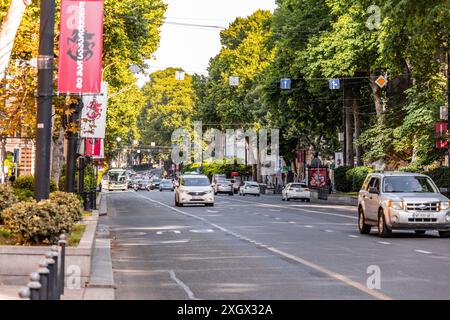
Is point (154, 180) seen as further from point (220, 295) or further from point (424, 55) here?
point (220, 295)

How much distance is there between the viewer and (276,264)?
663 inches

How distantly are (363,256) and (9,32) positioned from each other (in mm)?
8814

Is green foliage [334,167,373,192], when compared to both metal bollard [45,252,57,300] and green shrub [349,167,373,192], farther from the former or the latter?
metal bollard [45,252,57,300]

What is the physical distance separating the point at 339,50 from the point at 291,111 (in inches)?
521

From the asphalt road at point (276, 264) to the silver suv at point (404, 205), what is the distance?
490 millimetres

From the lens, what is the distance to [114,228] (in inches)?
1171

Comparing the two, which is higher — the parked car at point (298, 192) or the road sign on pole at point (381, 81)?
the road sign on pole at point (381, 81)

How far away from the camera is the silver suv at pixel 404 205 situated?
2378 centimetres

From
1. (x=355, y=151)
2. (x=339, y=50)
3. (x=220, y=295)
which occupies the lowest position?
(x=220, y=295)

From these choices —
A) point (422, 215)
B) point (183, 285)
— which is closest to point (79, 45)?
point (183, 285)

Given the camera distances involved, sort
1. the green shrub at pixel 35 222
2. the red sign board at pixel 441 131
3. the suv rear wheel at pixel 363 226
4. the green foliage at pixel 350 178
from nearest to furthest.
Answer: the green shrub at pixel 35 222, the suv rear wheel at pixel 363 226, the red sign board at pixel 441 131, the green foliage at pixel 350 178

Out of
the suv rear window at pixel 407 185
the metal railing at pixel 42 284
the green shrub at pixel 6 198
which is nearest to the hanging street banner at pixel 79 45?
the green shrub at pixel 6 198

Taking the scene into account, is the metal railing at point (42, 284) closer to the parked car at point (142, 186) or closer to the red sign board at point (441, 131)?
the red sign board at point (441, 131)
